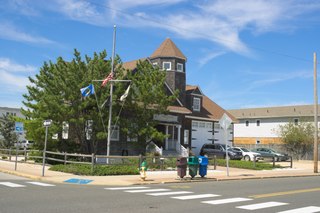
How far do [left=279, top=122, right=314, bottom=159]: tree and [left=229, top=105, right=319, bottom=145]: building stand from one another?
572 cm

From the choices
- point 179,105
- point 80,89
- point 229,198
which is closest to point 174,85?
point 179,105

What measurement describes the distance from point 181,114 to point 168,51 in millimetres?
6718

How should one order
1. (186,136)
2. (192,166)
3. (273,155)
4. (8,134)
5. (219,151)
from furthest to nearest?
(8,134) → (186,136) → (273,155) → (219,151) → (192,166)

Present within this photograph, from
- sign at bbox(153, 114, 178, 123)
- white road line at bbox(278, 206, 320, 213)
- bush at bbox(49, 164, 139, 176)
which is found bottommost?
white road line at bbox(278, 206, 320, 213)

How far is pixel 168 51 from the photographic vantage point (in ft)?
130

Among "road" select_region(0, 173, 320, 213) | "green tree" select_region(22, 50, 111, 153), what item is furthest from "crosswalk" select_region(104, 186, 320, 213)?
"green tree" select_region(22, 50, 111, 153)

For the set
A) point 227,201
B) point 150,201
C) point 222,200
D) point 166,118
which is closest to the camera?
point 150,201

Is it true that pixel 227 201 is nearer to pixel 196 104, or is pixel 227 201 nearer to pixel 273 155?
pixel 273 155

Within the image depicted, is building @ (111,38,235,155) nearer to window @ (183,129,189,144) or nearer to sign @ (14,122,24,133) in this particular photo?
window @ (183,129,189,144)

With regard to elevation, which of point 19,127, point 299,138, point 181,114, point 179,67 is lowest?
point 19,127

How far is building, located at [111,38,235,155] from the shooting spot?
36750mm

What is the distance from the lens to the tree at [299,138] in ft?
162

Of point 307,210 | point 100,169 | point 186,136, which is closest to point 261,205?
point 307,210

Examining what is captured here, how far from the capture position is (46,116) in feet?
86.4
